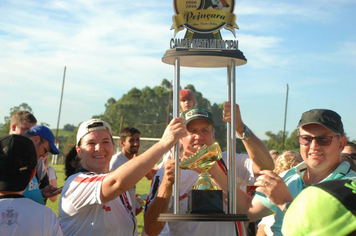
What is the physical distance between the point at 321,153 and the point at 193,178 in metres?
1.03

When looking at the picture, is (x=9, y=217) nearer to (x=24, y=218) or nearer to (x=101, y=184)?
(x=24, y=218)

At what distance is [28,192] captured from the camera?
374cm

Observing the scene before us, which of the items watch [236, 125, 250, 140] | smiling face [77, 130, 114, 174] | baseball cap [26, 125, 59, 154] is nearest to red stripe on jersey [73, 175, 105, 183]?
smiling face [77, 130, 114, 174]

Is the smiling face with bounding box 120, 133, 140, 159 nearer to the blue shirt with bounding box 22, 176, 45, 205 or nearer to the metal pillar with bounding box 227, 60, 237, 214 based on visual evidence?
the blue shirt with bounding box 22, 176, 45, 205

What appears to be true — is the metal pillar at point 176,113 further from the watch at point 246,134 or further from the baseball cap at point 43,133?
the baseball cap at point 43,133

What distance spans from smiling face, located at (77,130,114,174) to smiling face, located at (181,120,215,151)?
2.23ft

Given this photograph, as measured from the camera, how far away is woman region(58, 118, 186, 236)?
3111mm

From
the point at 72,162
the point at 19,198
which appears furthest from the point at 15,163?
the point at 72,162

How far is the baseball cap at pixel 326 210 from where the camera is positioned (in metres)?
1.25

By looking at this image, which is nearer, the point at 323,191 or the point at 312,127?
the point at 323,191

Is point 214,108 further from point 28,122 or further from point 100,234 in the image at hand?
point 100,234

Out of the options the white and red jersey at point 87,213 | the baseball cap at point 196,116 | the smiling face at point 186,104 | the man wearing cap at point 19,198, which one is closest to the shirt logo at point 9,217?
the man wearing cap at point 19,198

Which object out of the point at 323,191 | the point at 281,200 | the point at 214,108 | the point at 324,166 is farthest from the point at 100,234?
the point at 214,108

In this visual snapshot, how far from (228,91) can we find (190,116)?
53cm
